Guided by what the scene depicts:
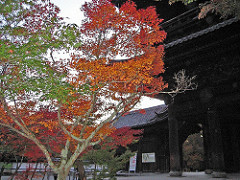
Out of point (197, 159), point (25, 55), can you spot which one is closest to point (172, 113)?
point (25, 55)

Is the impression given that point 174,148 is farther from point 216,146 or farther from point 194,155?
point 194,155

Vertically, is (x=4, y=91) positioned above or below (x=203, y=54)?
below

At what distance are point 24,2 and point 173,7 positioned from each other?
911cm

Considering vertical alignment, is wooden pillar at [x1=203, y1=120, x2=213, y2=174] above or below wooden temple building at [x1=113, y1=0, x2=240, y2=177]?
below

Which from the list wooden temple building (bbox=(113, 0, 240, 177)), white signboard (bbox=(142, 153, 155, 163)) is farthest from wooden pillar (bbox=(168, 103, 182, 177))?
white signboard (bbox=(142, 153, 155, 163))

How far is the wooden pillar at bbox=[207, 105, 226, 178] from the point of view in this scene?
7.87m

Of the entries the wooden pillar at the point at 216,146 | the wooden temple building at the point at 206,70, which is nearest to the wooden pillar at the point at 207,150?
the wooden temple building at the point at 206,70

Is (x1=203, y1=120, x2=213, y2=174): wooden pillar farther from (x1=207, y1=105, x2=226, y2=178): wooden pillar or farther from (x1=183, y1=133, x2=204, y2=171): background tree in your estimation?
(x1=183, y1=133, x2=204, y2=171): background tree

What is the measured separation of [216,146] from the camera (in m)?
8.16

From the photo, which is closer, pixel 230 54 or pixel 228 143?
pixel 230 54

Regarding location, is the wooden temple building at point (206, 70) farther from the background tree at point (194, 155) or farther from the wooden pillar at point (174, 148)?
the background tree at point (194, 155)

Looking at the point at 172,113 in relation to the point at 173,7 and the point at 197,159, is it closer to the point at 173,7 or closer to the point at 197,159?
the point at 173,7

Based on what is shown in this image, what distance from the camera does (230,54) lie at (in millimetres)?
8523

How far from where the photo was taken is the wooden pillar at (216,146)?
7868mm
